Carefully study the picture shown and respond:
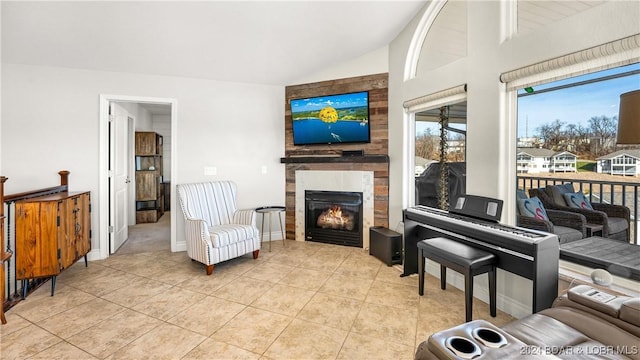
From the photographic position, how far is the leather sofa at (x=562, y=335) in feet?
3.26

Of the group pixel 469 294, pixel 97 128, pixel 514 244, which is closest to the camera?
pixel 514 244

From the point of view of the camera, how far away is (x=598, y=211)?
186cm

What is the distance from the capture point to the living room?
2.19m

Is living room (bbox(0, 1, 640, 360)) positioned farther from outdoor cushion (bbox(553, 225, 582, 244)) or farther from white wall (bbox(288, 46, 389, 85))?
outdoor cushion (bbox(553, 225, 582, 244))

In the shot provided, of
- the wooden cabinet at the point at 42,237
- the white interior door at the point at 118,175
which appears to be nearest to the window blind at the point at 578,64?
the wooden cabinet at the point at 42,237

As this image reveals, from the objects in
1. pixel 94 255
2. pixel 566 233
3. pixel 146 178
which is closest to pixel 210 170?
pixel 94 255

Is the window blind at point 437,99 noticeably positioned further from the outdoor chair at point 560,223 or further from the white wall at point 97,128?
the white wall at point 97,128

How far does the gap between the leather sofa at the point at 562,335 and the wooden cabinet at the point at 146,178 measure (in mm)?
6051

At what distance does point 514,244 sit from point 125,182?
5.01 metres

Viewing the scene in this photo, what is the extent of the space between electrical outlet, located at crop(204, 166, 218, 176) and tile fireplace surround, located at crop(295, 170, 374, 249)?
3.83 ft

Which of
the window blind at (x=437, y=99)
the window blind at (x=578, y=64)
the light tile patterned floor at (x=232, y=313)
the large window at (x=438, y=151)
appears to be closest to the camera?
the window blind at (x=578, y=64)

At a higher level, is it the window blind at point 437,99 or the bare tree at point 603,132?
the window blind at point 437,99

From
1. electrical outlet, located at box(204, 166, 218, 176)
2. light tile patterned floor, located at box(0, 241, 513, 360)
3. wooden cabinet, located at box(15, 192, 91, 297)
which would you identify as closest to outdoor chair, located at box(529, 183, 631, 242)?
light tile patterned floor, located at box(0, 241, 513, 360)

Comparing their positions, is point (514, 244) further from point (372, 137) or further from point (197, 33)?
point (197, 33)
